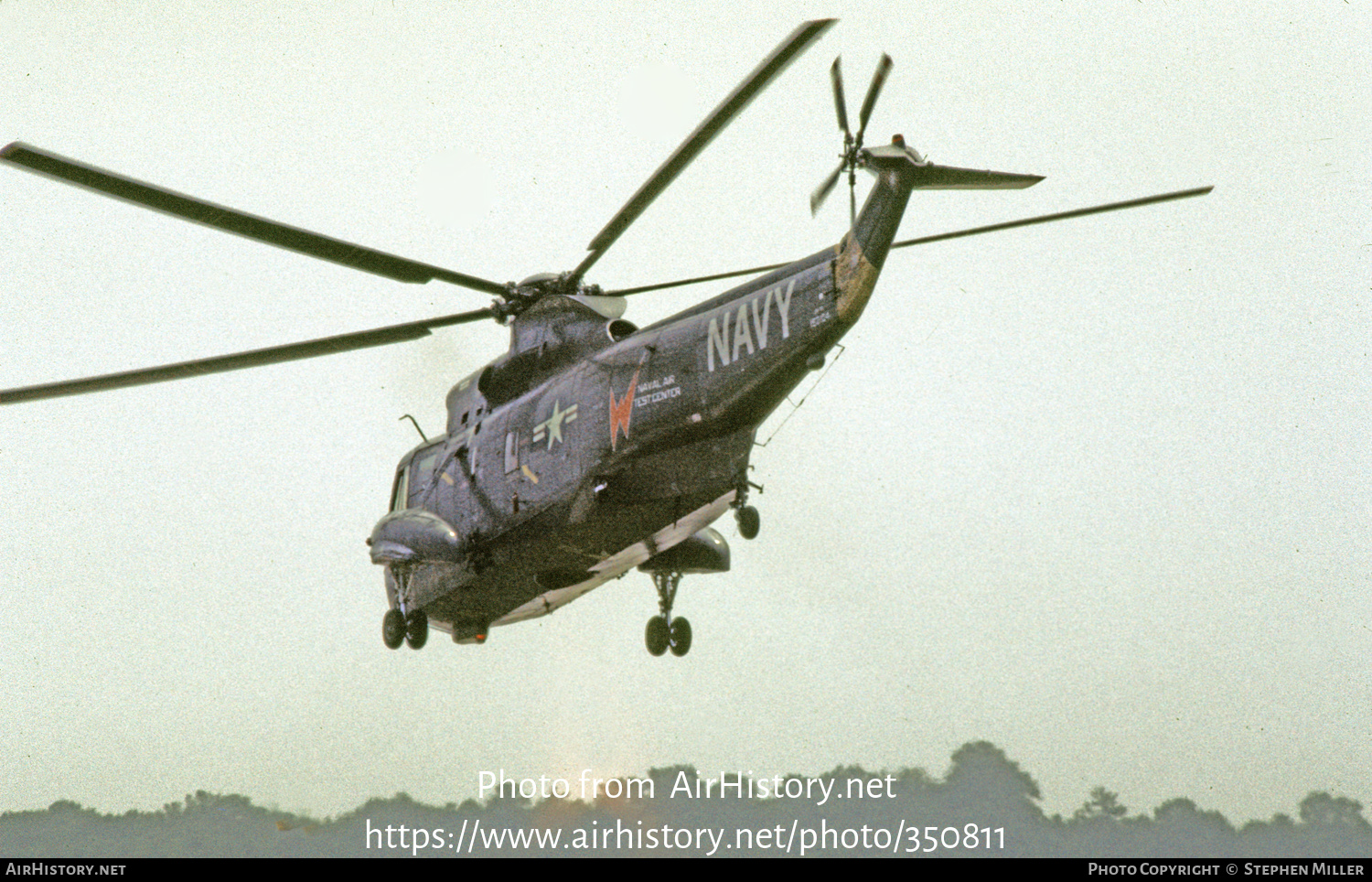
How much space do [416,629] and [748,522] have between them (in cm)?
600

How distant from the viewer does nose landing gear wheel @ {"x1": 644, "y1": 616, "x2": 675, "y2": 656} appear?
1816 centimetres

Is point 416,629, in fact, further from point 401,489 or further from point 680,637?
point 680,637

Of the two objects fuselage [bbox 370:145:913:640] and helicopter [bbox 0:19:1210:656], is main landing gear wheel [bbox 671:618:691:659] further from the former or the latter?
fuselage [bbox 370:145:913:640]

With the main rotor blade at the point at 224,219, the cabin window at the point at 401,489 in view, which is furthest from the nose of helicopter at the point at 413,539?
the main rotor blade at the point at 224,219

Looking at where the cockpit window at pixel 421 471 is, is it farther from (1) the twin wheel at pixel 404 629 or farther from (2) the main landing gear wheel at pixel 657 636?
(2) the main landing gear wheel at pixel 657 636

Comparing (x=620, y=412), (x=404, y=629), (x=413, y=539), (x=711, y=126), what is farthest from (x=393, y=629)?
(x=711, y=126)

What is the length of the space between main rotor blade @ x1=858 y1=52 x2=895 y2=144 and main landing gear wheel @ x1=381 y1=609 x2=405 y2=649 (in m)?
9.45

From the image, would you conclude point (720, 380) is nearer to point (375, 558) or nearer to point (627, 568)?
point (627, 568)

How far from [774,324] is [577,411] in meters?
3.16

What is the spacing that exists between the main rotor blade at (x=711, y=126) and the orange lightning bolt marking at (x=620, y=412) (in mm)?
1833

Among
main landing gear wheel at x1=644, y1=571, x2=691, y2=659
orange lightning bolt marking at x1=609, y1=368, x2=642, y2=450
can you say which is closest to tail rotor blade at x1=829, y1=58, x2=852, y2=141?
orange lightning bolt marking at x1=609, y1=368, x2=642, y2=450

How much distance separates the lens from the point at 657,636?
1819 cm
